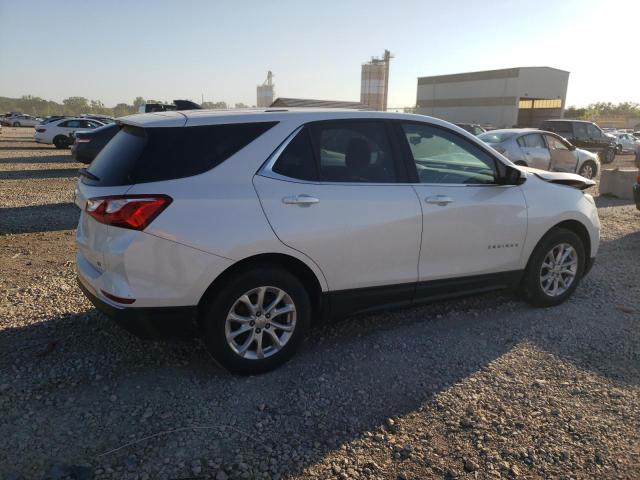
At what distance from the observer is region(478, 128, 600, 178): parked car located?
11671 millimetres

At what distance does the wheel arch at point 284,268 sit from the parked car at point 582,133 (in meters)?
19.7

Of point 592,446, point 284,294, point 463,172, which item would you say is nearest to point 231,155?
point 284,294

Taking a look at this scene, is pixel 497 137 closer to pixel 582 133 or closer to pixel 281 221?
pixel 281 221

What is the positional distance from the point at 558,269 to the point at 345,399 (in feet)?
9.04

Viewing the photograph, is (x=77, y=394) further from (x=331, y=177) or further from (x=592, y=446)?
(x=592, y=446)

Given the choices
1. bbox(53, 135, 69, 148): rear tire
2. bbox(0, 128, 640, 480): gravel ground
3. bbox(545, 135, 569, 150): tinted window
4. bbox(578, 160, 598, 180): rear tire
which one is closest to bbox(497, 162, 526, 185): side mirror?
bbox(0, 128, 640, 480): gravel ground

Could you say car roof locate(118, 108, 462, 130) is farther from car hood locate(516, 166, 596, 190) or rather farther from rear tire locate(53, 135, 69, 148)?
rear tire locate(53, 135, 69, 148)

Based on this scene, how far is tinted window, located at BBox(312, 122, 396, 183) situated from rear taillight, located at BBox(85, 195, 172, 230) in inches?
45.5

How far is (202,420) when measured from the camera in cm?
294

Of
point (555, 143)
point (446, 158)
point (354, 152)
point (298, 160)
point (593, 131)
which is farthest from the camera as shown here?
point (593, 131)

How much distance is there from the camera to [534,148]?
470 inches

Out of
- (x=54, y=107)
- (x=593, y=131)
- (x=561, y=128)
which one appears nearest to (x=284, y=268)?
(x=561, y=128)

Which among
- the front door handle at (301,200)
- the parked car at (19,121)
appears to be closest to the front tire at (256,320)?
the front door handle at (301,200)

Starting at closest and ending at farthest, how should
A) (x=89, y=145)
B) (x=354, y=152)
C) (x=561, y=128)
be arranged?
(x=354, y=152) < (x=89, y=145) < (x=561, y=128)
